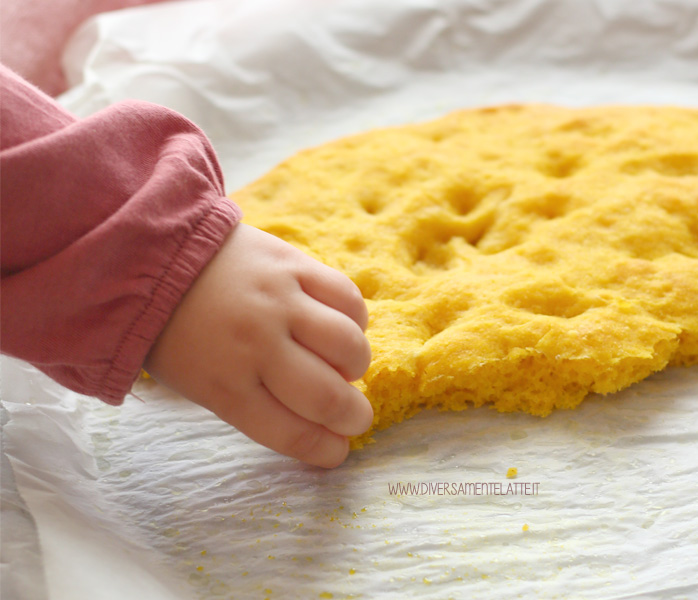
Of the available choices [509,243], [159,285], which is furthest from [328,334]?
[509,243]

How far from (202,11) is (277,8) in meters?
0.21

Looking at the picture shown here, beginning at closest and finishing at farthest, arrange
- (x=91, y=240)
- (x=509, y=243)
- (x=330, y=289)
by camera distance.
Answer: (x=91, y=240) < (x=330, y=289) < (x=509, y=243)

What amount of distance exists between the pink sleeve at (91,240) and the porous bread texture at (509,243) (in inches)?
12.4

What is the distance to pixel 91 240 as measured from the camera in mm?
771

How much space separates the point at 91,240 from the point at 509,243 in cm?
69

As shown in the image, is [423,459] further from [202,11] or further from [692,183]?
[202,11]

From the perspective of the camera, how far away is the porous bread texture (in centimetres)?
101

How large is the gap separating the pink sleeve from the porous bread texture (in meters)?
0.31

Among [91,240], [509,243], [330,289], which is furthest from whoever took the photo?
[509,243]

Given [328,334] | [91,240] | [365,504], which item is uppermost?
[91,240]

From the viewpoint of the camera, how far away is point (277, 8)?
1.94 meters

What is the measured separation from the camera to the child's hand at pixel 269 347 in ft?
2.71

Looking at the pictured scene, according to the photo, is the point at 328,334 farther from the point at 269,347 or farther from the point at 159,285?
the point at 159,285

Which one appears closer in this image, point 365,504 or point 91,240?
point 91,240
